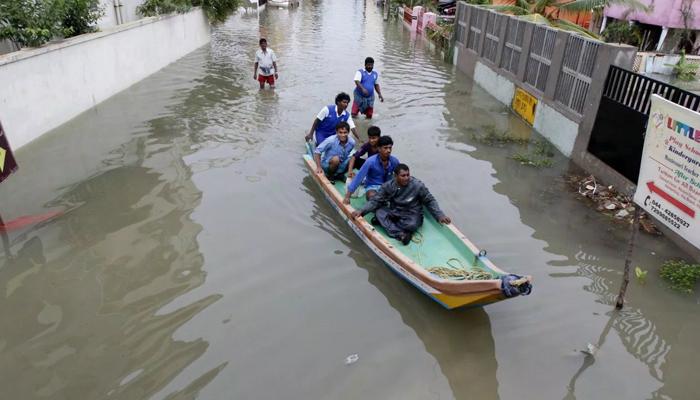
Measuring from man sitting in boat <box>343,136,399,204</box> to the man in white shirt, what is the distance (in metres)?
8.22

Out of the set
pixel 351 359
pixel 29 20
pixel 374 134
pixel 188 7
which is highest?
pixel 29 20

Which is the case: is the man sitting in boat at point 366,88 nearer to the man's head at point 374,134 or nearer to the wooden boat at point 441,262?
the man's head at point 374,134

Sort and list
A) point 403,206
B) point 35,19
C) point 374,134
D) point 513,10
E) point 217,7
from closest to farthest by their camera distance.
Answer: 1. point 403,206
2. point 374,134
3. point 35,19
4. point 513,10
5. point 217,7

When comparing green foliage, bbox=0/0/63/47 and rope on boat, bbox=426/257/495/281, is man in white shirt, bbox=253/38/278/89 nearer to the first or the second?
green foliage, bbox=0/0/63/47

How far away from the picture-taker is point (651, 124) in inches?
203

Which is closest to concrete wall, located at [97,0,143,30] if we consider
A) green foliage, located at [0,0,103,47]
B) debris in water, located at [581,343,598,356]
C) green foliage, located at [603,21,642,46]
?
green foliage, located at [0,0,103,47]

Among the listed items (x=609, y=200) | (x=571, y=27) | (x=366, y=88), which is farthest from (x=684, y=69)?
(x=366, y=88)

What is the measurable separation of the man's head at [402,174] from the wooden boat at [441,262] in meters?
0.70

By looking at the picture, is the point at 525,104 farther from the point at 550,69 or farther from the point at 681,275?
the point at 681,275

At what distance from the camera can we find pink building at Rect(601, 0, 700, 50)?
17.6 metres

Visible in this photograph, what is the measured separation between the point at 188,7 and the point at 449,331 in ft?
62.5

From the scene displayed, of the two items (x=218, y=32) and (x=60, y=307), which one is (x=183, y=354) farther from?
(x=218, y=32)

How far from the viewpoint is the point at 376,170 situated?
698 cm

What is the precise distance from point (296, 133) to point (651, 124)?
772 centimetres
